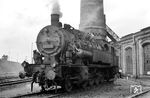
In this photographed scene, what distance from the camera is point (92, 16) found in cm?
3309

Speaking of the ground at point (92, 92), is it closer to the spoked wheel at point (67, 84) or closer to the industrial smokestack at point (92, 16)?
the spoked wheel at point (67, 84)

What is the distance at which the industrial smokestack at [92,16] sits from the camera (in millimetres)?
32194

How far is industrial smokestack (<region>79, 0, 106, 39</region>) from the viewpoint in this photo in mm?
32194

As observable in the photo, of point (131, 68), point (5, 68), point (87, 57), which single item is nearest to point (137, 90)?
point (87, 57)

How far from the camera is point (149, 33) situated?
23750 mm

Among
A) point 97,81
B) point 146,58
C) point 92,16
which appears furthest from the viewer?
point 92,16

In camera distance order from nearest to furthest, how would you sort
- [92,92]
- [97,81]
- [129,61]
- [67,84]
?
1. [67,84]
2. [92,92]
3. [97,81]
4. [129,61]

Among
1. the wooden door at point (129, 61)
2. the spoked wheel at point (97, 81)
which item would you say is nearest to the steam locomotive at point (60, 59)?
the spoked wheel at point (97, 81)

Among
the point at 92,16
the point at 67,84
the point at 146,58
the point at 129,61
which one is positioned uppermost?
the point at 92,16

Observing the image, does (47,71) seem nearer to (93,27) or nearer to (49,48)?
(49,48)

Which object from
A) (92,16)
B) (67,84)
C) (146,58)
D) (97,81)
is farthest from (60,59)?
(92,16)

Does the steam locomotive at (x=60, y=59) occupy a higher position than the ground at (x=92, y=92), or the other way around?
the steam locomotive at (x=60, y=59)

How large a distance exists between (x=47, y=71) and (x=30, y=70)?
1.40m

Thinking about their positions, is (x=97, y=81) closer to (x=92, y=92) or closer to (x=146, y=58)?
(x=92, y=92)
